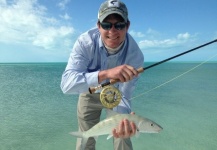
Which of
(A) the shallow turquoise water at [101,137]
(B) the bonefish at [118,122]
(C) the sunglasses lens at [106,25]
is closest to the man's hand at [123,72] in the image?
(B) the bonefish at [118,122]

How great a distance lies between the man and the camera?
96.6 inches

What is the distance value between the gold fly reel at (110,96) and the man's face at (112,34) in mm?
432

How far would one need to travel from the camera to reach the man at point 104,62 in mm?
2453

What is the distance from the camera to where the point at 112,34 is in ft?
8.39

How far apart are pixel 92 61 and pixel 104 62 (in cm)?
12

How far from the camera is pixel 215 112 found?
332 inches

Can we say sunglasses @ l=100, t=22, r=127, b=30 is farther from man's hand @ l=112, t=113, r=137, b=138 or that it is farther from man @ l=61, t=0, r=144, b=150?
man's hand @ l=112, t=113, r=137, b=138

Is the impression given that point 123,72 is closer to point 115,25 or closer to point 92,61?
point 115,25

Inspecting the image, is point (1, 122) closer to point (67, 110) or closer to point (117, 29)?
point (67, 110)

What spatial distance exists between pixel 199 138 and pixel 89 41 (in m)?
4.15

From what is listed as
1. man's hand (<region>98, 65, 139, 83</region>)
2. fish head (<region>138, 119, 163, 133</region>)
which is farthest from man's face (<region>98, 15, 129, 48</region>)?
fish head (<region>138, 119, 163, 133</region>)

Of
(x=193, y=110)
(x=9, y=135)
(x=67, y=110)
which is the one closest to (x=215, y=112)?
(x=193, y=110)

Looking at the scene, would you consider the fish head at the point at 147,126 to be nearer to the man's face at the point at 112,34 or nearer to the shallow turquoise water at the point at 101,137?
the man's face at the point at 112,34

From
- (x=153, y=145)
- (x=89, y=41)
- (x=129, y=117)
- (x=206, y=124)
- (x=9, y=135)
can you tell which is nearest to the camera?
(x=129, y=117)
